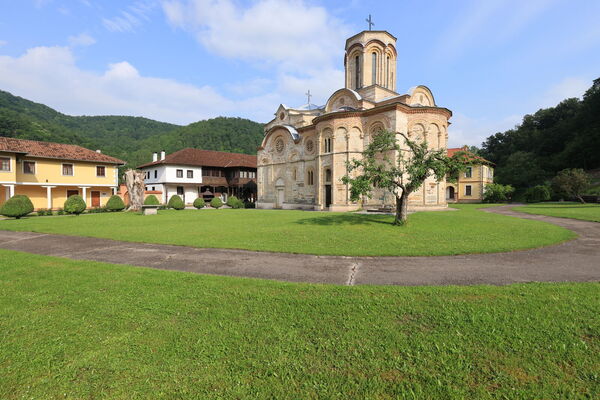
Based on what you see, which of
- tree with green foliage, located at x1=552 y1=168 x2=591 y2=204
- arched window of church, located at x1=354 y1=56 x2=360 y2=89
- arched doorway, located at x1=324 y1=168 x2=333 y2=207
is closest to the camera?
arched doorway, located at x1=324 y1=168 x2=333 y2=207

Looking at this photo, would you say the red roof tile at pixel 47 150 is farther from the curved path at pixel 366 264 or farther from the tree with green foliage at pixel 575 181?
the tree with green foliage at pixel 575 181

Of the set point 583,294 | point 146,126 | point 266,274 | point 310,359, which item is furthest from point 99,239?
point 146,126

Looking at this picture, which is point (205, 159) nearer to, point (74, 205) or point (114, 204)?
point (114, 204)

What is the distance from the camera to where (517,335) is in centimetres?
363

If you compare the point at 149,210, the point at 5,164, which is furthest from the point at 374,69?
the point at 5,164

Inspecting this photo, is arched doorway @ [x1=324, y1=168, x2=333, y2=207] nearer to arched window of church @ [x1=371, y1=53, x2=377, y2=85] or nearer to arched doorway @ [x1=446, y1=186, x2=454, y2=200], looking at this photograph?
A: arched window of church @ [x1=371, y1=53, x2=377, y2=85]

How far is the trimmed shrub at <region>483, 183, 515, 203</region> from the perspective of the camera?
42.1 meters

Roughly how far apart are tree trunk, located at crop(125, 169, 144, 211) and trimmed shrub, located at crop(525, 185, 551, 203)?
53296 millimetres

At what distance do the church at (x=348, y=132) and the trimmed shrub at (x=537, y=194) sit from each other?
81.6ft

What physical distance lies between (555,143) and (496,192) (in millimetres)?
24152

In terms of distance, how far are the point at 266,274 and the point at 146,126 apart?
336ft

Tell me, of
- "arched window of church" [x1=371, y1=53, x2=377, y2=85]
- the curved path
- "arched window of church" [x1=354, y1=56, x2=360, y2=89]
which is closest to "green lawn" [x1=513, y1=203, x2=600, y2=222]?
the curved path

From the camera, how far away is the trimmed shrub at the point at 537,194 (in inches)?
1569

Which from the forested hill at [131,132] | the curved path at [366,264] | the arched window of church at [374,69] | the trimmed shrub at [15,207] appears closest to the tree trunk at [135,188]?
the trimmed shrub at [15,207]
